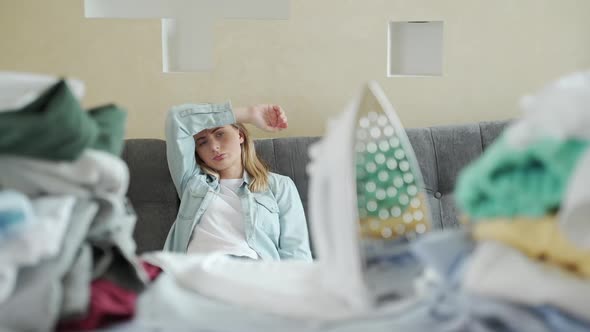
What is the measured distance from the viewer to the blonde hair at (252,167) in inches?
100.0

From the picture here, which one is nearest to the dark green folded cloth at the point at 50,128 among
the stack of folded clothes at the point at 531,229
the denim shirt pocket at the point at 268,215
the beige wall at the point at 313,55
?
the stack of folded clothes at the point at 531,229

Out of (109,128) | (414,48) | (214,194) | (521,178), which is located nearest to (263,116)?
(214,194)

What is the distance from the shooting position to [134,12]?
9.37ft

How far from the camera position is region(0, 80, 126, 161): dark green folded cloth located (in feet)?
2.47

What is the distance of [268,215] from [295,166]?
196 millimetres

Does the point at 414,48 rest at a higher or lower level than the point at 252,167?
higher

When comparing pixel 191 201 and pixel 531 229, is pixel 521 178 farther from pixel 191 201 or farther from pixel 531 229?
pixel 191 201

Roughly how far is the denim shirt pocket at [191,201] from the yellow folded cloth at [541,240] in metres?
1.80

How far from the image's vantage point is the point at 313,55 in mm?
2906

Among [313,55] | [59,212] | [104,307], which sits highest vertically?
[313,55]

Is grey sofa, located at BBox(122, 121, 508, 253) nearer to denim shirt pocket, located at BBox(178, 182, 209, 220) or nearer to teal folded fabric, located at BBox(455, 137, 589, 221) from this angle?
denim shirt pocket, located at BBox(178, 182, 209, 220)

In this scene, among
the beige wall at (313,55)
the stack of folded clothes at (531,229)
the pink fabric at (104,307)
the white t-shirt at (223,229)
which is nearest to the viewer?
the stack of folded clothes at (531,229)

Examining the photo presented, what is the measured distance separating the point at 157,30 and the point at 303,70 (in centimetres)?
56

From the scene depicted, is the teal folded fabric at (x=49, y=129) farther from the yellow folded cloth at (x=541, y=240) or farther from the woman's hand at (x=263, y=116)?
the woman's hand at (x=263, y=116)
